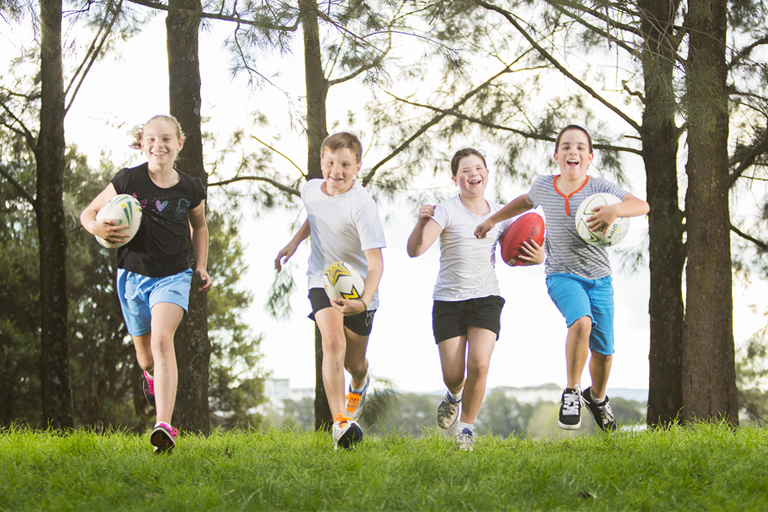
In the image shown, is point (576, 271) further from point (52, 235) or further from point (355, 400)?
point (52, 235)

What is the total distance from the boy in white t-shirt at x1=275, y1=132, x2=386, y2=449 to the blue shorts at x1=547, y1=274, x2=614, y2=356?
1175mm

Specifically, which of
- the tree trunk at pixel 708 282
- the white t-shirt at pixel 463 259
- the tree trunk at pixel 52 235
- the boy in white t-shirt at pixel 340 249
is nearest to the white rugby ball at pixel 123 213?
the boy in white t-shirt at pixel 340 249

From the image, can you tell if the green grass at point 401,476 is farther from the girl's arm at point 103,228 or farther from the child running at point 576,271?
the girl's arm at point 103,228

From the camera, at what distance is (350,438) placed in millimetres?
3449

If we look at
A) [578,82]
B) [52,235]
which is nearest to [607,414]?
[578,82]

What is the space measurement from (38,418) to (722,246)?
12.3 m

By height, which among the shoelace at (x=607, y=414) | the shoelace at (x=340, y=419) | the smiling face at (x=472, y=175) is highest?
the smiling face at (x=472, y=175)

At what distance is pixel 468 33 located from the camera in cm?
840

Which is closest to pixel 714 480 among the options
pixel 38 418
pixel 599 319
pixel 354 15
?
pixel 599 319

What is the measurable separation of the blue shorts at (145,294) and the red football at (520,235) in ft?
6.54

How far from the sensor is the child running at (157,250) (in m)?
3.57

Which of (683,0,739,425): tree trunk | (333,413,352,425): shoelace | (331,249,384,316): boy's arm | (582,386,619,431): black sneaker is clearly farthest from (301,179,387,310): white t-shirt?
(683,0,739,425): tree trunk

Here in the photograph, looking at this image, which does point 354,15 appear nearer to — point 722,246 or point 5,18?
point 5,18

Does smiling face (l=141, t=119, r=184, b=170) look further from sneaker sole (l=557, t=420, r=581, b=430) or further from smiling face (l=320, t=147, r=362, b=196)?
sneaker sole (l=557, t=420, r=581, b=430)
